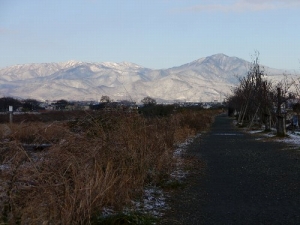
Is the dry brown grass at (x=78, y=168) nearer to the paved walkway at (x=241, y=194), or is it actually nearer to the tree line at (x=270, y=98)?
the paved walkway at (x=241, y=194)

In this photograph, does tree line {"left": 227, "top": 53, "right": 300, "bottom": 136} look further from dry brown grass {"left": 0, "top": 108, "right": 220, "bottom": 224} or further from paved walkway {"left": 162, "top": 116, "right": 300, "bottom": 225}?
dry brown grass {"left": 0, "top": 108, "right": 220, "bottom": 224}

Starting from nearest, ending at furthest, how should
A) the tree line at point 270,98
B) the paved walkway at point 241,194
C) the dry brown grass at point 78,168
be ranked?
1. the dry brown grass at point 78,168
2. the paved walkway at point 241,194
3. the tree line at point 270,98

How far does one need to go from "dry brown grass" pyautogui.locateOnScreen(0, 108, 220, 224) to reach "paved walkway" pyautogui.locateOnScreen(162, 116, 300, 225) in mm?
1120

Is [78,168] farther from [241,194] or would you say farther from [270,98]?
[270,98]

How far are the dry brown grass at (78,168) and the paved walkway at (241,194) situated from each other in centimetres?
112

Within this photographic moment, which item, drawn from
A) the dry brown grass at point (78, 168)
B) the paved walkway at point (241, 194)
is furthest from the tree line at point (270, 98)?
the dry brown grass at point (78, 168)

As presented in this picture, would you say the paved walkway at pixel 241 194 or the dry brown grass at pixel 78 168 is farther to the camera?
the paved walkway at pixel 241 194

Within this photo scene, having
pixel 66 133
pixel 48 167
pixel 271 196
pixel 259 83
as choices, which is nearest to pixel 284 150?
pixel 271 196

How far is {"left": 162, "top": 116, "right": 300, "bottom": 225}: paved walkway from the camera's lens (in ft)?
33.1

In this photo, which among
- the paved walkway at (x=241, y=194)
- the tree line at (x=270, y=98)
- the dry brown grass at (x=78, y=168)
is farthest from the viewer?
the tree line at (x=270, y=98)

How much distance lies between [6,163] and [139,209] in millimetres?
3488

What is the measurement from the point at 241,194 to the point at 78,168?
4905mm

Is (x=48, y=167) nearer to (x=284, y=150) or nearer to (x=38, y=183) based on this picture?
(x=38, y=183)

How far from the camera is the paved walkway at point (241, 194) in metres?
10.1
